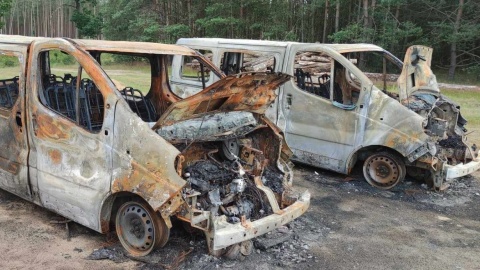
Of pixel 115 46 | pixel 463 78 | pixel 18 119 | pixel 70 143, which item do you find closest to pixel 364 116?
pixel 115 46

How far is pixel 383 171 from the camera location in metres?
6.59

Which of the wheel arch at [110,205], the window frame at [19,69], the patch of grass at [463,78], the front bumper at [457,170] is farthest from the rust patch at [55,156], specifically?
the patch of grass at [463,78]

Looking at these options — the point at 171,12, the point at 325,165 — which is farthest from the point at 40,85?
the point at 171,12

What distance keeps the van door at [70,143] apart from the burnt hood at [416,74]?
5079 mm

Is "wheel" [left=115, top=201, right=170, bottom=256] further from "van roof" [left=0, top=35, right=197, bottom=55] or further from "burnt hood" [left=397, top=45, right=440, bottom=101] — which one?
"burnt hood" [left=397, top=45, right=440, bottom=101]

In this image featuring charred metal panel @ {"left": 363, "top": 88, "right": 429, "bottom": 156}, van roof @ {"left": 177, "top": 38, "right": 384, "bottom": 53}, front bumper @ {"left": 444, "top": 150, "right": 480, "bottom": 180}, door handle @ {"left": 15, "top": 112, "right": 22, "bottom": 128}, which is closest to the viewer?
door handle @ {"left": 15, "top": 112, "right": 22, "bottom": 128}

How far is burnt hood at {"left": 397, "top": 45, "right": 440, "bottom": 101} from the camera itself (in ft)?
23.3

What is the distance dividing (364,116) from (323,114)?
25.4 inches

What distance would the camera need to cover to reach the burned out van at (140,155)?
11.9 feet

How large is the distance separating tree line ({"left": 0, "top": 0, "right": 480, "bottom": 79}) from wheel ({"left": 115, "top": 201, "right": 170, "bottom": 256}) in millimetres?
21963

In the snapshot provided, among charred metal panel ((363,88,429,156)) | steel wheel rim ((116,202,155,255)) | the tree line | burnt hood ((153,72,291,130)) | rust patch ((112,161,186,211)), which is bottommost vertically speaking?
steel wheel rim ((116,202,155,255))

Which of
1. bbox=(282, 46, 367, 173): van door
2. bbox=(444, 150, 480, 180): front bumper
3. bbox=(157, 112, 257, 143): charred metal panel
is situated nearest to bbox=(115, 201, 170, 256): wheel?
bbox=(157, 112, 257, 143): charred metal panel

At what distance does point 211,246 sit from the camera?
362 cm

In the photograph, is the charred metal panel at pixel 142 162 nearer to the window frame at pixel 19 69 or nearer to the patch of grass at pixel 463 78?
the window frame at pixel 19 69
